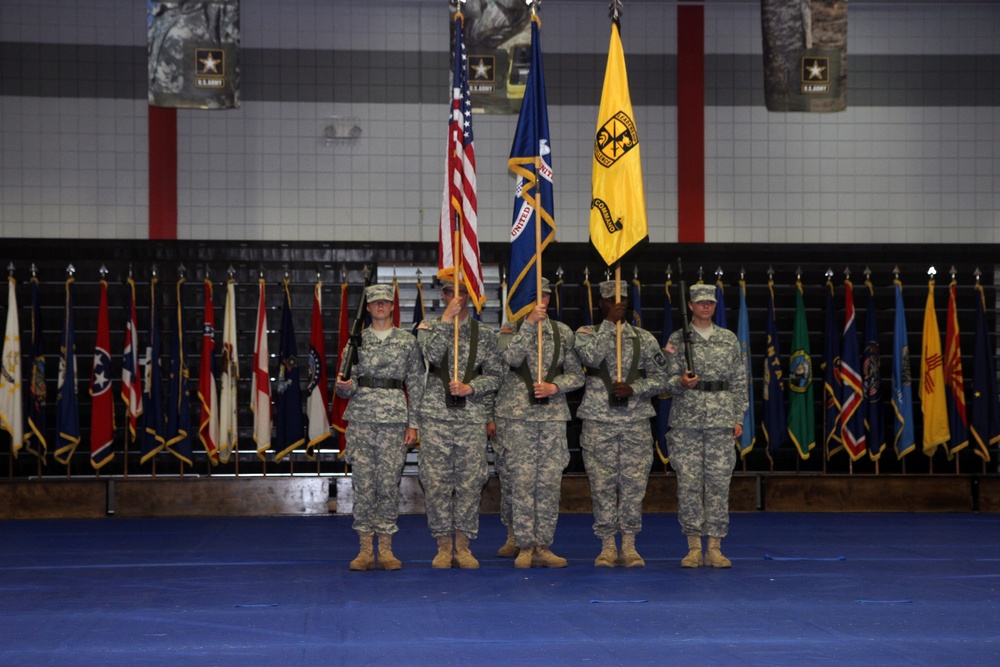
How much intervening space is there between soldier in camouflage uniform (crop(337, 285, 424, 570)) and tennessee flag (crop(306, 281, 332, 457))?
10.3 ft

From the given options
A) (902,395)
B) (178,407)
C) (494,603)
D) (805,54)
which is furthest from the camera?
(902,395)

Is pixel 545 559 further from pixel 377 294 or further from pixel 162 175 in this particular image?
pixel 162 175

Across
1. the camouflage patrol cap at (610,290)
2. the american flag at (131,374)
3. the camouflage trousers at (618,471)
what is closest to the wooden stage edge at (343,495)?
the american flag at (131,374)

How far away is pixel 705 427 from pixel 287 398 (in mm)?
4513

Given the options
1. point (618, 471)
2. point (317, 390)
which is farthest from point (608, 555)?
point (317, 390)

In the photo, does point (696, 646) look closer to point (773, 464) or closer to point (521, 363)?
point (521, 363)

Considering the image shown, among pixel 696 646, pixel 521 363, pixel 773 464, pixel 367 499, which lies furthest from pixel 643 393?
pixel 773 464

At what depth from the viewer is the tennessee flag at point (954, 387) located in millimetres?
10656

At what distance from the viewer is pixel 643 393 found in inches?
284

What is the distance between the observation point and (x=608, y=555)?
7199 mm

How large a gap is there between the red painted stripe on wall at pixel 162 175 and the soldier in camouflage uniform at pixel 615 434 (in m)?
5.30

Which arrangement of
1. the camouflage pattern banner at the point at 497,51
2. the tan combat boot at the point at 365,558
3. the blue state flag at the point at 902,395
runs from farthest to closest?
the blue state flag at the point at 902,395 → the camouflage pattern banner at the point at 497,51 → the tan combat boot at the point at 365,558

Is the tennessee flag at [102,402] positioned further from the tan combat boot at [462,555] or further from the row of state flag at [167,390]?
the tan combat boot at [462,555]

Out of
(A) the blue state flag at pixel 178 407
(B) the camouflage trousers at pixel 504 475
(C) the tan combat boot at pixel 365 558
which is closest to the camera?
(C) the tan combat boot at pixel 365 558
